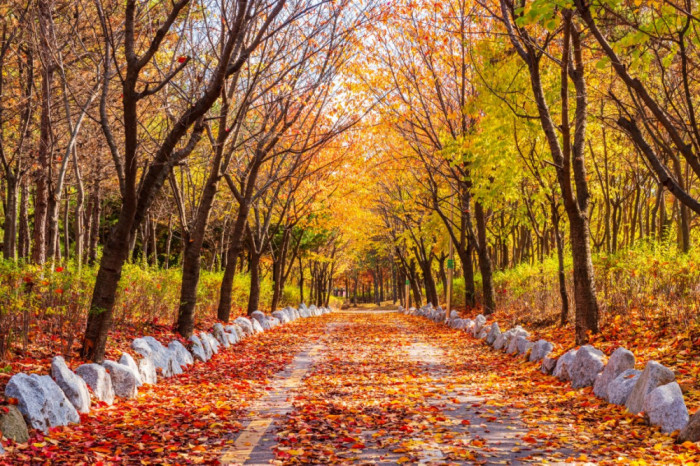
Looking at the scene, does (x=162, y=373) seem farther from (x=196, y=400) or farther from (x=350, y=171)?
(x=350, y=171)

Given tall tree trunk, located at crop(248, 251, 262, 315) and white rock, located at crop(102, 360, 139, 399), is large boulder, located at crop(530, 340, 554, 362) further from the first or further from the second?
tall tree trunk, located at crop(248, 251, 262, 315)

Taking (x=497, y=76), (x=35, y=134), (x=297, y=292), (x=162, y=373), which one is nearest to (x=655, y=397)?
(x=162, y=373)

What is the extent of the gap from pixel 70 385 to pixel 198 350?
4.69m

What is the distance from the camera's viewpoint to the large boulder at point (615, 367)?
677 cm

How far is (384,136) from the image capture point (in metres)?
22.3

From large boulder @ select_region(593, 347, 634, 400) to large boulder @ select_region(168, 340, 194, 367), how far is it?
6.08 meters

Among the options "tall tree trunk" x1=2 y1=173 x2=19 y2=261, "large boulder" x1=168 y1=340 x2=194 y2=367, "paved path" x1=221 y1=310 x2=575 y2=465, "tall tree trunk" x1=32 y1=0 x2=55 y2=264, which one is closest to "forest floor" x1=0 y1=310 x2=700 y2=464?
"paved path" x1=221 y1=310 x2=575 y2=465

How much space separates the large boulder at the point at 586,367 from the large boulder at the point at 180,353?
5796 mm

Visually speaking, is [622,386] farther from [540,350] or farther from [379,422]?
[540,350]

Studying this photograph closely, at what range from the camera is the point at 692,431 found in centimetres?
491

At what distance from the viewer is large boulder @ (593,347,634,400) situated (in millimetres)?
6773

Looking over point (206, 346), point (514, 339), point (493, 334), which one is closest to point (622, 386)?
point (514, 339)

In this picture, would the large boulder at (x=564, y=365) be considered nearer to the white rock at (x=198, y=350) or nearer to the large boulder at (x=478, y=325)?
the white rock at (x=198, y=350)

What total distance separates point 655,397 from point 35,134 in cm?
1603
